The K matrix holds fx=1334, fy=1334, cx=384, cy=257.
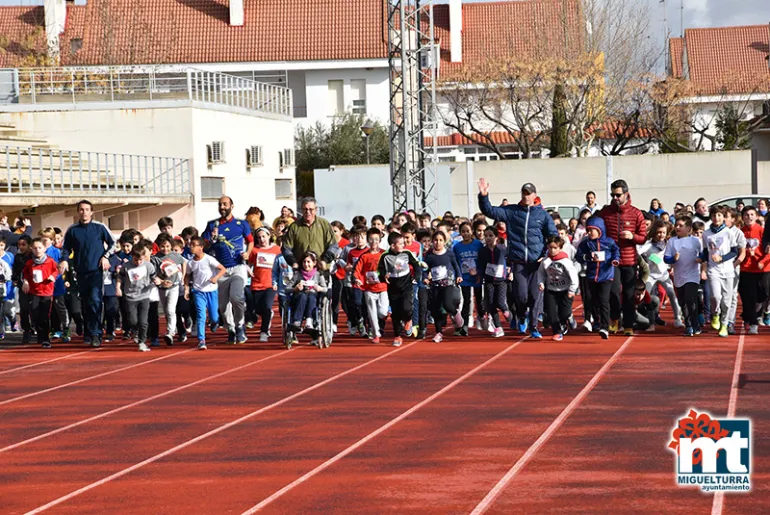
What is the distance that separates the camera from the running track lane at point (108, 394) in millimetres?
11281

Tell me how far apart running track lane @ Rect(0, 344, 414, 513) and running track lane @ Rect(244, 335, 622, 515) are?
55.8 inches

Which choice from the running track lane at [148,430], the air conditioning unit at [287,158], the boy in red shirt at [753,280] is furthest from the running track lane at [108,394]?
the air conditioning unit at [287,158]

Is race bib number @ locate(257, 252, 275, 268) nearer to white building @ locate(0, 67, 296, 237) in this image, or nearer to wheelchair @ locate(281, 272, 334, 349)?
wheelchair @ locate(281, 272, 334, 349)

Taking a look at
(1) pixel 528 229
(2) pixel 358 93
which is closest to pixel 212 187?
(1) pixel 528 229

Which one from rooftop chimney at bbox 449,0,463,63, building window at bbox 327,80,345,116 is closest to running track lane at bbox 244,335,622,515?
building window at bbox 327,80,345,116

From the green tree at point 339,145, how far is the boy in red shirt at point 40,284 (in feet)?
131

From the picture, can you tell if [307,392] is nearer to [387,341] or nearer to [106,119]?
[387,341]

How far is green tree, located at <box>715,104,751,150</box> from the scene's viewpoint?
5931cm

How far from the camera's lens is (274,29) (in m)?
62.6

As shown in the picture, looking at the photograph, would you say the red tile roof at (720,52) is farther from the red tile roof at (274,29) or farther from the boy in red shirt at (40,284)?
the boy in red shirt at (40,284)

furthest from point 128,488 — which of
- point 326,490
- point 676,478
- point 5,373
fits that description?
point 5,373

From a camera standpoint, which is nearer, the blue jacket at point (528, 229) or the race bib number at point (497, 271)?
the blue jacket at point (528, 229)

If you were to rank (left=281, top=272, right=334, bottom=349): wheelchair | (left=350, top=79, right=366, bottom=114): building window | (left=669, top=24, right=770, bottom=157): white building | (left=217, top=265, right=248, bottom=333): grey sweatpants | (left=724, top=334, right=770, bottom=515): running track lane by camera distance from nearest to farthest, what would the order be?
(left=724, top=334, right=770, bottom=515): running track lane, (left=281, top=272, right=334, bottom=349): wheelchair, (left=217, top=265, right=248, bottom=333): grey sweatpants, (left=350, top=79, right=366, bottom=114): building window, (left=669, top=24, right=770, bottom=157): white building

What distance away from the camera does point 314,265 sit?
16578 mm
